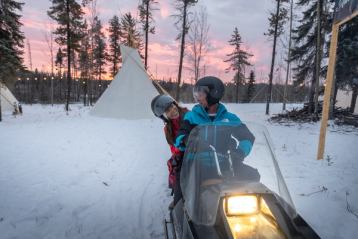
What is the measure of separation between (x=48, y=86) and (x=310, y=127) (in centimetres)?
7483

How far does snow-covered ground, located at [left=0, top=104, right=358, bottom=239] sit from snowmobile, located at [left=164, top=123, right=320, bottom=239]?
187 centimetres

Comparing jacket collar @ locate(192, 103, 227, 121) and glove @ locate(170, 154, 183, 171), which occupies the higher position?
jacket collar @ locate(192, 103, 227, 121)

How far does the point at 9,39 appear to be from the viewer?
1527cm

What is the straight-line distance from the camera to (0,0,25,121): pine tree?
14469 mm

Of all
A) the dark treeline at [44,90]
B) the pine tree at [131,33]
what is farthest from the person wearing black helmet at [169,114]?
the dark treeline at [44,90]

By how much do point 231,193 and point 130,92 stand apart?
12922 millimetres

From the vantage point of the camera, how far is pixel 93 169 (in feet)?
22.0

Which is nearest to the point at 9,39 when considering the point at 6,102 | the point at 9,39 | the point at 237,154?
the point at 9,39

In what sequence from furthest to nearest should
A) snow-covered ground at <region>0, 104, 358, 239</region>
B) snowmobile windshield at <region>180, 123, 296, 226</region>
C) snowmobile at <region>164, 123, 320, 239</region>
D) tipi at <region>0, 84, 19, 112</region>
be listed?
1. tipi at <region>0, 84, 19, 112</region>
2. snow-covered ground at <region>0, 104, 358, 239</region>
3. snowmobile windshield at <region>180, 123, 296, 226</region>
4. snowmobile at <region>164, 123, 320, 239</region>

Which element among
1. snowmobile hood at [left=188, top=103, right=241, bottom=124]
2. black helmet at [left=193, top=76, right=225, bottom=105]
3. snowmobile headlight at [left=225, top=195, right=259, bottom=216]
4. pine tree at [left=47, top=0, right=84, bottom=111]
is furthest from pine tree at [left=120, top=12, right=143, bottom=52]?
snowmobile headlight at [left=225, top=195, right=259, bottom=216]

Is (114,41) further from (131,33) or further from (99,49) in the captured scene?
(131,33)

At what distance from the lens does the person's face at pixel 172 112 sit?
145 inches

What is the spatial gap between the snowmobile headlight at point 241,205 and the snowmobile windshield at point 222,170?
0.07 metres

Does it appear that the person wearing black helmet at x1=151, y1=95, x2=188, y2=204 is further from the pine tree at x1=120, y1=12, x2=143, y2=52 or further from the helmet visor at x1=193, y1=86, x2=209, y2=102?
the pine tree at x1=120, y1=12, x2=143, y2=52
